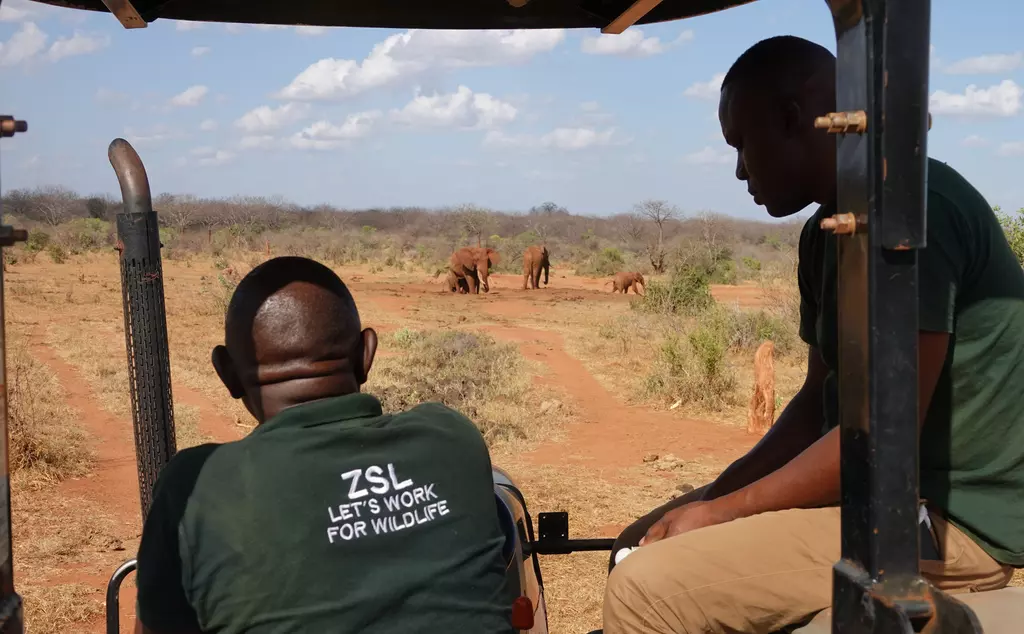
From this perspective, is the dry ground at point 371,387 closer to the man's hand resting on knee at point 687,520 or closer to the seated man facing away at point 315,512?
the man's hand resting on knee at point 687,520

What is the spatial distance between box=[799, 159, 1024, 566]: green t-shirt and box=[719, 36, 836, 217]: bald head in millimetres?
187

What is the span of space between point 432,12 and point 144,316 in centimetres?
117

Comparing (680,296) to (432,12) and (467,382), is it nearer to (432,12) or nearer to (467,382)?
(467,382)

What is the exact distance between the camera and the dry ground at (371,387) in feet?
18.8

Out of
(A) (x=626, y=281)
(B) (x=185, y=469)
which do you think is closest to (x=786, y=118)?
(B) (x=185, y=469)

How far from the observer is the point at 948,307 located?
1.57 m

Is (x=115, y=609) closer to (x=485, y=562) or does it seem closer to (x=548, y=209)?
(x=485, y=562)

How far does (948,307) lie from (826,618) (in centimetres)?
65

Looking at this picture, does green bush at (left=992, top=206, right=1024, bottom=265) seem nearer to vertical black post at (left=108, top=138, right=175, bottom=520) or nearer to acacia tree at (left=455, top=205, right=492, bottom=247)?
vertical black post at (left=108, top=138, right=175, bottom=520)

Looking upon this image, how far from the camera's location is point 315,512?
61.5 inches

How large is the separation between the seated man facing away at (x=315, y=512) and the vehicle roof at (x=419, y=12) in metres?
1.15

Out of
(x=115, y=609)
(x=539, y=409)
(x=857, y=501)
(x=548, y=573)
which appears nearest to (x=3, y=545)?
(x=115, y=609)

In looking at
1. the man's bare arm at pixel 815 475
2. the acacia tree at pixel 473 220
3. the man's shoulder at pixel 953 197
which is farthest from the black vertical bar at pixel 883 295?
the acacia tree at pixel 473 220

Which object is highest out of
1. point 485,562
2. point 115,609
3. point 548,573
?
point 485,562
